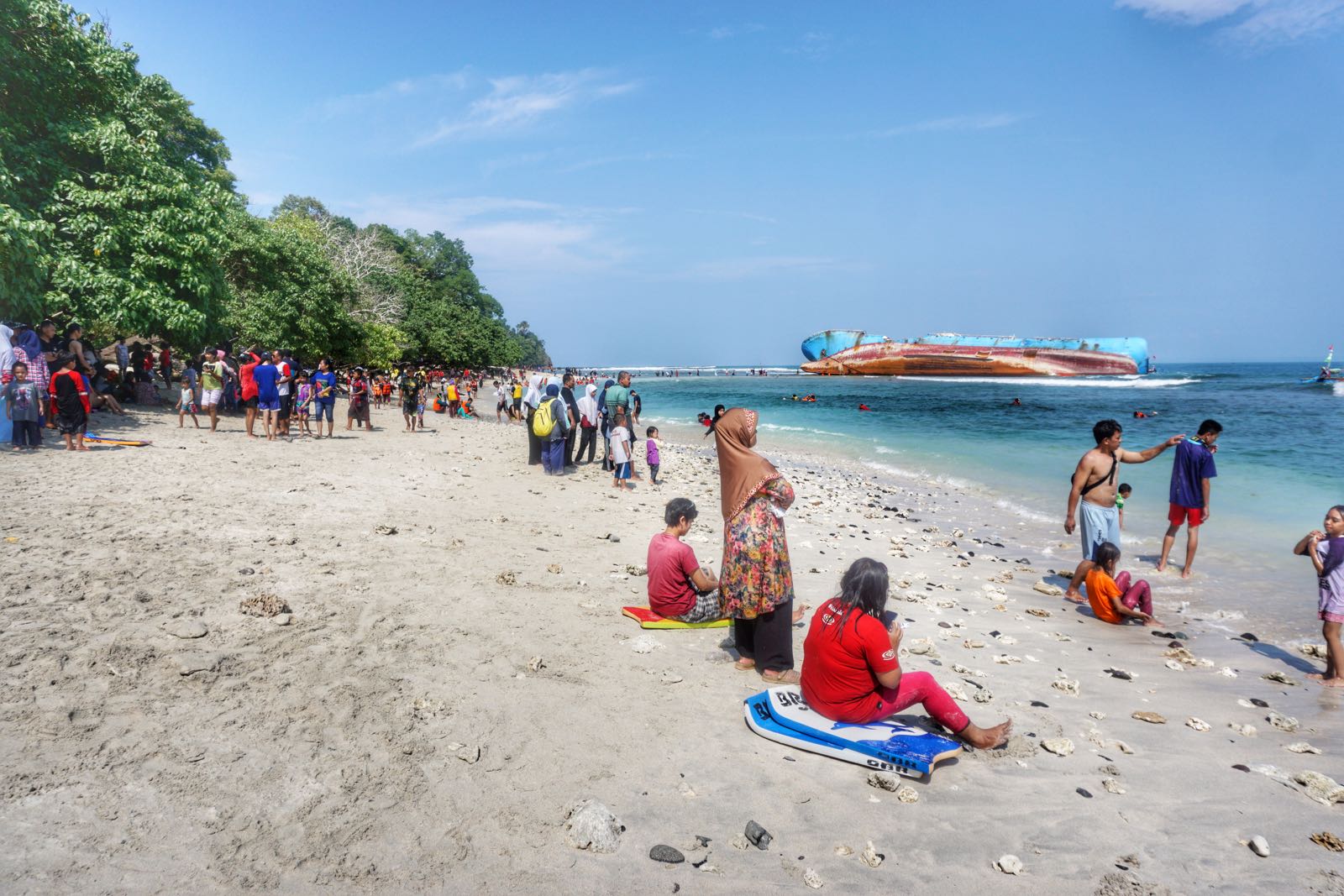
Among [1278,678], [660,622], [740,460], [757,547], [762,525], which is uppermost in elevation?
[740,460]

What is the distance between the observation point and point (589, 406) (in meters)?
16.1

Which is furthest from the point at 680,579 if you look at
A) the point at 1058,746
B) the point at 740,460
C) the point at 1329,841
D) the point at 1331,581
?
the point at 1331,581

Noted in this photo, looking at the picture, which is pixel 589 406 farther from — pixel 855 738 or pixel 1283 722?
pixel 1283 722

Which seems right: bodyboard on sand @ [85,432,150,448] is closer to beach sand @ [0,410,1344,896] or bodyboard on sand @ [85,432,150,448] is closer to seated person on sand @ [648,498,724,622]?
beach sand @ [0,410,1344,896]

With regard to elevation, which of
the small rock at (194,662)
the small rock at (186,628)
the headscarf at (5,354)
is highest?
the headscarf at (5,354)

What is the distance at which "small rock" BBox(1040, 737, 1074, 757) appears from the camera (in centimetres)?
443

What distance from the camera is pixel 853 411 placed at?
47281 mm

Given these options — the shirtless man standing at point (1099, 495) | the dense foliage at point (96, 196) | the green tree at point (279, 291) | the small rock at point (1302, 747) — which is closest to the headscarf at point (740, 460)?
the small rock at point (1302, 747)

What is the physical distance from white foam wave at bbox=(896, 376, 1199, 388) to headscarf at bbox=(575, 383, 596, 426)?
7393cm

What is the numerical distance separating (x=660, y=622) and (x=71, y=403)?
11819mm

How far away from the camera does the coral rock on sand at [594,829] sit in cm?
346

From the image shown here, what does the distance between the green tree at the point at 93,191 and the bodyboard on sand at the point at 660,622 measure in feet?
48.2

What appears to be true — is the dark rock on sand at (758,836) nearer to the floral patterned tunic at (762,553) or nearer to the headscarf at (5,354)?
the floral patterned tunic at (762,553)

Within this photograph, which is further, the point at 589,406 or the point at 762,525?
the point at 589,406
